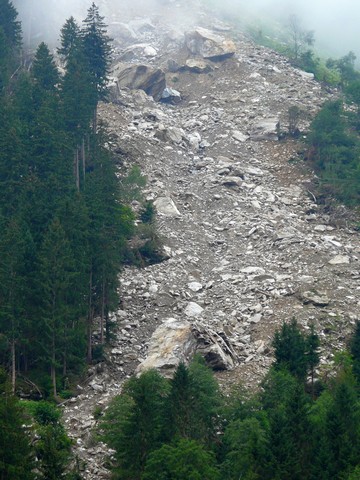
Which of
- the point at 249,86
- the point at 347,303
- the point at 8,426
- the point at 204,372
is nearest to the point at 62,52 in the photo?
the point at 249,86

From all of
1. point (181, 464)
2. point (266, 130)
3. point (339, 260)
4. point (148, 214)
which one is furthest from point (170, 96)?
point (181, 464)

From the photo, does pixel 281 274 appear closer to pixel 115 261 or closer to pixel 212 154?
pixel 115 261

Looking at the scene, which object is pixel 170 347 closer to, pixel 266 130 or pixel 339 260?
pixel 339 260

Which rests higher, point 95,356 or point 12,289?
point 12,289

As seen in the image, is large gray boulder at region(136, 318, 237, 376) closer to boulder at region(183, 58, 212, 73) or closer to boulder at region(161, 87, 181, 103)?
boulder at region(161, 87, 181, 103)

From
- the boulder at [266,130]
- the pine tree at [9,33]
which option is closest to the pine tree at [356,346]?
the boulder at [266,130]

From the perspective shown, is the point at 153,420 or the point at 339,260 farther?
the point at 339,260

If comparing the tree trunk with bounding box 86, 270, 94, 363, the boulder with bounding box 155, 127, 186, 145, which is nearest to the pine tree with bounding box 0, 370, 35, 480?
the tree trunk with bounding box 86, 270, 94, 363
